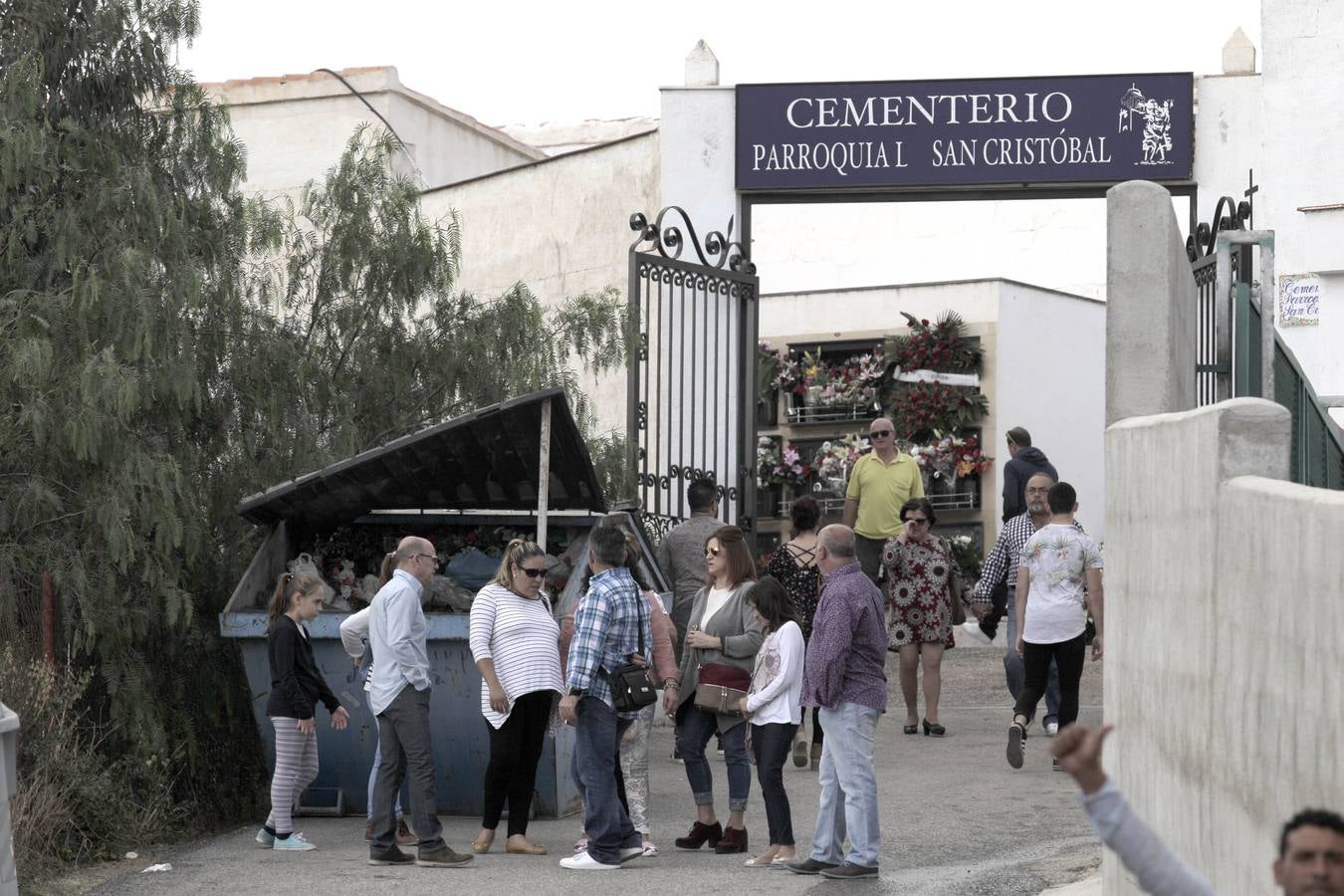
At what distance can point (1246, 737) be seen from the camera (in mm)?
5227

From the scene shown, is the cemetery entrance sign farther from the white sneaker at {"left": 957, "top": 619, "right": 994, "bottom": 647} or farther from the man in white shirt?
the man in white shirt

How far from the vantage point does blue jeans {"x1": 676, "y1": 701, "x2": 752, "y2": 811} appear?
9125mm

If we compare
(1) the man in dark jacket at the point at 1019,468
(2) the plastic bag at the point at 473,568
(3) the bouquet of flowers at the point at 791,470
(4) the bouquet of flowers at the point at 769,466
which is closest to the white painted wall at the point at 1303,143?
(1) the man in dark jacket at the point at 1019,468

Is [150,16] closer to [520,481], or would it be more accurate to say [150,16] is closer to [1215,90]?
[520,481]

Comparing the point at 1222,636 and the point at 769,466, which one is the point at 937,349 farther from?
the point at 1222,636

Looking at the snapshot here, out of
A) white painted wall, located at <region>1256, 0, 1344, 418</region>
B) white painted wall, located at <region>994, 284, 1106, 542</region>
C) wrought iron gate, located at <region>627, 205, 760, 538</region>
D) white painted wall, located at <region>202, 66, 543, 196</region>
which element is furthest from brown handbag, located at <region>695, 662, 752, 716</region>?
white painted wall, located at <region>202, 66, 543, 196</region>

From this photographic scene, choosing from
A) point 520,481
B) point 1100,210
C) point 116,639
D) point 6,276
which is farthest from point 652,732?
point 1100,210

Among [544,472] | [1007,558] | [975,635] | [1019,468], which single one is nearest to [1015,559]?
[1007,558]

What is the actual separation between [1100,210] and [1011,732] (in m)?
19.0

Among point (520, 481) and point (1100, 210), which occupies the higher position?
point (1100, 210)

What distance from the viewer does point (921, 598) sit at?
12.5 metres

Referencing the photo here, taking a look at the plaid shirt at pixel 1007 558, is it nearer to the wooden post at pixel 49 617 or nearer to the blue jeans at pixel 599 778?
the blue jeans at pixel 599 778

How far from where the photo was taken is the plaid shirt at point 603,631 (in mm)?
8922

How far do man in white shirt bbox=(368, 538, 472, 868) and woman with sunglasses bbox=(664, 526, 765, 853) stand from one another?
1.18 metres
